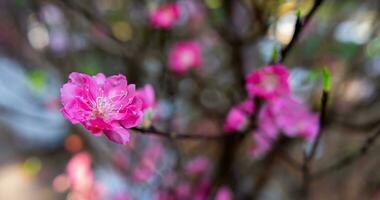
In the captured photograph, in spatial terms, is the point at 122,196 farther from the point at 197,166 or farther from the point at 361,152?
the point at 361,152

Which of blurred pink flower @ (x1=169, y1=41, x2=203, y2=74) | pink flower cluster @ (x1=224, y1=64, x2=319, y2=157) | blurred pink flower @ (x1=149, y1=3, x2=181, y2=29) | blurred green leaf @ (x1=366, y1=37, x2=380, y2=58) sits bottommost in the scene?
pink flower cluster @ (x1=224, y1=64, x2=319, y2=157)

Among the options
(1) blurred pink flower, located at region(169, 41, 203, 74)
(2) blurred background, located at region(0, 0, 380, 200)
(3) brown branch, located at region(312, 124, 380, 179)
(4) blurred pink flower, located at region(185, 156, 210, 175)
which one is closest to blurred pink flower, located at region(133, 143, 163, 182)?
(2) blurred background, located at region(0, 0, 380, 200)

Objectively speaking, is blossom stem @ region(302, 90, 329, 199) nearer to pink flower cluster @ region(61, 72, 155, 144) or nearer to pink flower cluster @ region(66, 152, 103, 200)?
pink flower cluster @ region(61, 72, 155, 144)

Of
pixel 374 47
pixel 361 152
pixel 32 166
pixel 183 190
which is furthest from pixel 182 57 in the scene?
pixel 361 152

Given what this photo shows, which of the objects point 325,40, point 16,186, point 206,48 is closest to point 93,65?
point 206,48

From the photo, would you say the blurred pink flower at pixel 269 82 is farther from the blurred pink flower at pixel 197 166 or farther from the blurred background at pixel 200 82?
the blurred pink flower at pixel 197 166

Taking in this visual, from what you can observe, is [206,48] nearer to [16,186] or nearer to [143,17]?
[143,17]
